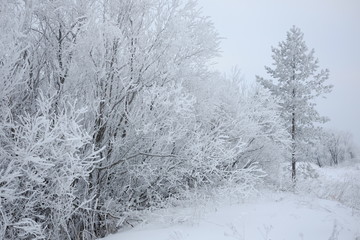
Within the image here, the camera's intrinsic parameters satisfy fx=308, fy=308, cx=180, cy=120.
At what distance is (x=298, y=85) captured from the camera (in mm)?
17406

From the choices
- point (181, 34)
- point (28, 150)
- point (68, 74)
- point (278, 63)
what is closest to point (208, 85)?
point (181, 34)

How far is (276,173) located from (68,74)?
344 inches

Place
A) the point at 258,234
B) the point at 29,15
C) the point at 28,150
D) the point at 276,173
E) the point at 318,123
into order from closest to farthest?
the point at 28,150 → the point at 258,234 → the point at 29,15 → the point at 276,173 → the point at 318,123

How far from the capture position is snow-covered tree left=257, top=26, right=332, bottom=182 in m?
17.5

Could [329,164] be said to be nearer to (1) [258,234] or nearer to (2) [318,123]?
(2) [318,123]

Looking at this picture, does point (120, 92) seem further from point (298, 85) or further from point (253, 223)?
point (298, 85)

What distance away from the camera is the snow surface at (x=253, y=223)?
5021 millimetres

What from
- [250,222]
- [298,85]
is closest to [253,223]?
[250,222]

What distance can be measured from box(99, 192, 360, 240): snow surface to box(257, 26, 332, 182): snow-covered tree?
10.9 meters

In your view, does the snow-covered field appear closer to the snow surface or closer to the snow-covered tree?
the snow surface

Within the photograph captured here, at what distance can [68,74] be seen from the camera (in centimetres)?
602

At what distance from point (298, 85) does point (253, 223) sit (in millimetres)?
13640

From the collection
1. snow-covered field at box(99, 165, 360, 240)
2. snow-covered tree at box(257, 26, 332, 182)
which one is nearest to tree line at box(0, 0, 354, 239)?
snow-covered field at box(99, 165, 360, 240)

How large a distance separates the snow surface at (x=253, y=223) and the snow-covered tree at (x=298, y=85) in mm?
10944
